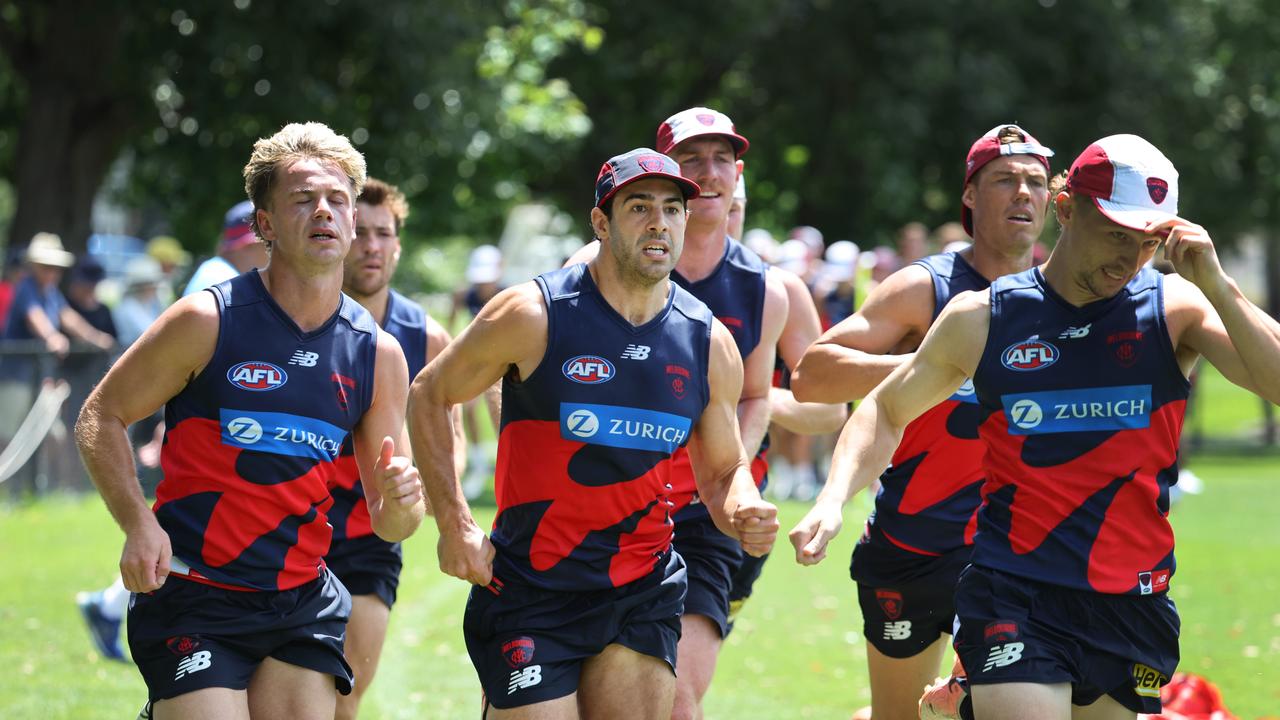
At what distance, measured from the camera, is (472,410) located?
19125mm

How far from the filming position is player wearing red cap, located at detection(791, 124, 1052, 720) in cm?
629

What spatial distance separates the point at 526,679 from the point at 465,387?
952 millimetres

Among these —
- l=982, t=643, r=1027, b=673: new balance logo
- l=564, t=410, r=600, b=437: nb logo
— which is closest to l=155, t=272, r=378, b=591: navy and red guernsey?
l=564, t=410, r=600, b=437: nb logo

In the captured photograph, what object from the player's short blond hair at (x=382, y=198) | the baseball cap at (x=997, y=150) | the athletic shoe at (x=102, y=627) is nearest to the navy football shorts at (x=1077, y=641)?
the baseball cap at (x=997, y=150)

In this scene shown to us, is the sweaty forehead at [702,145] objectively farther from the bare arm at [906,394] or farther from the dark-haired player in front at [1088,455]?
the dark-haired player in front at [1088,455]

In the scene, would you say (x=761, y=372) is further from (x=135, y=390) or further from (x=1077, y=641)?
(x=135, y=390)

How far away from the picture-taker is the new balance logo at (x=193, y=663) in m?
5.00

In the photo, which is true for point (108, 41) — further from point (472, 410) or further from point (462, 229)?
point (462, 229)

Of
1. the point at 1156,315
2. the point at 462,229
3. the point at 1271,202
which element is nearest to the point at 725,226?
the point at 1156,315

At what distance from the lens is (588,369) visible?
5.21 metres

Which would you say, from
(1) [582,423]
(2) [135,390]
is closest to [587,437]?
(1) [582,423]

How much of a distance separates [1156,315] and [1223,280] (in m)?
0.33

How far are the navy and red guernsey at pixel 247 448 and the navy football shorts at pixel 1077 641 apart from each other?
220cm

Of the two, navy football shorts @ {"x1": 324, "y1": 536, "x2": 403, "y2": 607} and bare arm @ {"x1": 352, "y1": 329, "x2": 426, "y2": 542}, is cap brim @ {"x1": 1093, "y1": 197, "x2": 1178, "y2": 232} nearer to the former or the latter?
bare arm @ {"x1": 352, "y1": 329, "x2": 426, "y2": 542}
